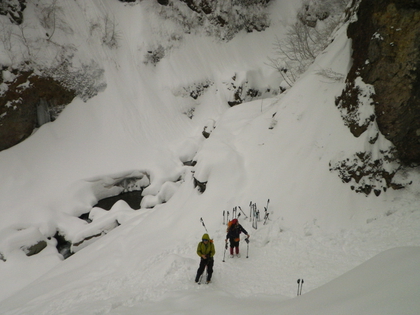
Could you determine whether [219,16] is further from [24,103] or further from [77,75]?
[24,103]

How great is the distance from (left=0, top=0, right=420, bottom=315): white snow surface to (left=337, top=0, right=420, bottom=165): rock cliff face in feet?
2.02

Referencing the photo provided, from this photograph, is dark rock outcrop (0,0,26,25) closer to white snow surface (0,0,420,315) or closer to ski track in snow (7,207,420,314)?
white snow surface (0,0,420,315)

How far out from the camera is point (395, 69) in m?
7.86

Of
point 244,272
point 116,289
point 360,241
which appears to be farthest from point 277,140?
point 116,289

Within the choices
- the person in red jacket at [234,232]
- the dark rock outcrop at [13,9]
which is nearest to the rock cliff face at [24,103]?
the dark rock outcrop at [13,9]

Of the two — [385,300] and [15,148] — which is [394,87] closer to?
[385,300]

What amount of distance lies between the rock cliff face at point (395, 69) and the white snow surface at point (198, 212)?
616 mm

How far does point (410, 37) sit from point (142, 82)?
64.1ft

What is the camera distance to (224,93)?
23.8 m

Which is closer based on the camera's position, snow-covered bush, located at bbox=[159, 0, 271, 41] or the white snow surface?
the white snow surface

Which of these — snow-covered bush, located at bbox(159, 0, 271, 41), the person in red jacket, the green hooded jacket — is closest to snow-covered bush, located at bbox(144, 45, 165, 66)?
snow-covered bush, located at bbox(159, 0, 271, 41)

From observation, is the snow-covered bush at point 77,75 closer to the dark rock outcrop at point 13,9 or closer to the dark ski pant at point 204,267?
the dark rock outcrop at point 13,9

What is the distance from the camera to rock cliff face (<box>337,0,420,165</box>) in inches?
296

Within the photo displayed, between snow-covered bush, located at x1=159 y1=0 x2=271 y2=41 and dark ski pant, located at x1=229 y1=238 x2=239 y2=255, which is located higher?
snow-covered bush, located at x1=159 y1=0 x2=271 y2=41
